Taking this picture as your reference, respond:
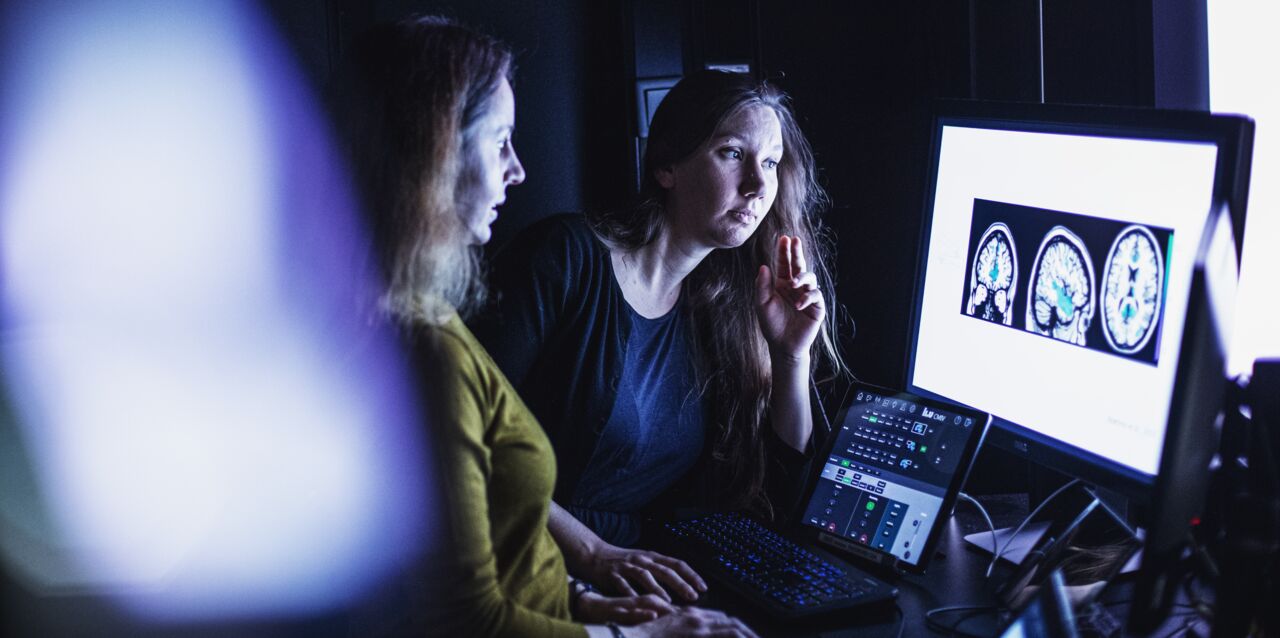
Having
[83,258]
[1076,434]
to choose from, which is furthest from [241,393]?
[1076,434]

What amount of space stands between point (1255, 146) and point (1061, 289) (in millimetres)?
393

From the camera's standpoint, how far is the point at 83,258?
2.01m

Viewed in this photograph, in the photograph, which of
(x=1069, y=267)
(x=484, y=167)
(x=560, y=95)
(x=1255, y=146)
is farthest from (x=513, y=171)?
(x=560, y=95)

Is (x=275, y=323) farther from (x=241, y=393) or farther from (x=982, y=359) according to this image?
(x=982, y=359)

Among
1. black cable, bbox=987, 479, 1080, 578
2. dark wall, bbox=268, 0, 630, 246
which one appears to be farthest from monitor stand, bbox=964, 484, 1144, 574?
dark wall, bbox=268, 0, 630, 246

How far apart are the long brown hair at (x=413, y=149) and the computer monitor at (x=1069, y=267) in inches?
25.4

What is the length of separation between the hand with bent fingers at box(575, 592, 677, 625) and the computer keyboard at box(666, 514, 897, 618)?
3.7 inches

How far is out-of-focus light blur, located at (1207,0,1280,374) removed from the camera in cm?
142

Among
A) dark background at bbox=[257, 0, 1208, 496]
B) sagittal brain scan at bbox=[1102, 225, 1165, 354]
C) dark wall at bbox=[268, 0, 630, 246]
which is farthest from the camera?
dark wall at bbox=[268, 0, 630, 246]

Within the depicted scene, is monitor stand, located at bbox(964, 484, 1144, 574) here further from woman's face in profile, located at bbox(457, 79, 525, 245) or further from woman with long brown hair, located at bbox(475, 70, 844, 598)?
woman's face in profile, located at bbox(457, 79, 525, 245)

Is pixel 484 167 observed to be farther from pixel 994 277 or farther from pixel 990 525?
pixel 990 525

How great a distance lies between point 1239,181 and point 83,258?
182 cm

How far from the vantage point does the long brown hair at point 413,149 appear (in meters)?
1.12

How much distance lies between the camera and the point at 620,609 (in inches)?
49.8
